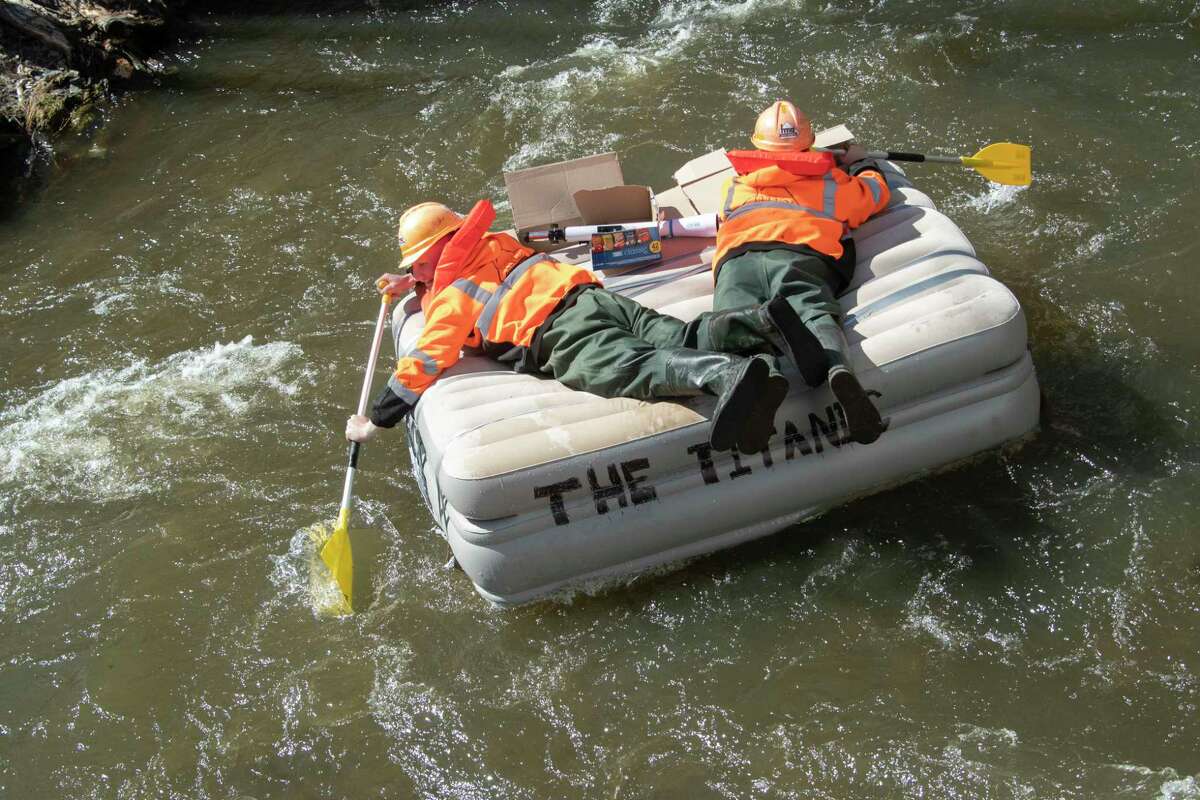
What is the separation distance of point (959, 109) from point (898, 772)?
4.31 metres

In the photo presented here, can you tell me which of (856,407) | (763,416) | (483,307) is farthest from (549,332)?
(856,407)

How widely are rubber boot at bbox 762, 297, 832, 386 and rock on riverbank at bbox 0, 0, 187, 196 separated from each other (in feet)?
19.6

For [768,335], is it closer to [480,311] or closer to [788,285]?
[788,285]

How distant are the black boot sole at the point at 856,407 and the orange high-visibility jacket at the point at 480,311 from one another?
3.88 ft

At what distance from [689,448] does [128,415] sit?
2.93 meters

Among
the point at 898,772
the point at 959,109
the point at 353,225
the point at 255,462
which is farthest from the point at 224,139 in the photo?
the point at 898,772

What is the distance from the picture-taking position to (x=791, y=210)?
4305mm

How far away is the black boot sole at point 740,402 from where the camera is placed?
349cm

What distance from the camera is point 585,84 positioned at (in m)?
7.15

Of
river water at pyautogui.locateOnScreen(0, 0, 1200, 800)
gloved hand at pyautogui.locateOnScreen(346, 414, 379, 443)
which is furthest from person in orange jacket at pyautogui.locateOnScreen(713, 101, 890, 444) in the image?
gloved hand at pyautogui.locateOnScreen(346, 414, 379, 443)

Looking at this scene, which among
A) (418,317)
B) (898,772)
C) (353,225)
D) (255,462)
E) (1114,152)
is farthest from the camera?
(353,225)

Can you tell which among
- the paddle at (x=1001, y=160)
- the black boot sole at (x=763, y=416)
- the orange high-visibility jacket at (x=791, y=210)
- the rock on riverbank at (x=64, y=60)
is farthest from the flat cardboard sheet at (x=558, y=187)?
the rock on riverbank at (x=64, y=60)

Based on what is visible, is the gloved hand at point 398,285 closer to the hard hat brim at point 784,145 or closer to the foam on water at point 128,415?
the foam on water at point 128,415

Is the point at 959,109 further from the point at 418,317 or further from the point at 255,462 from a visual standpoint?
the point at 255,462
